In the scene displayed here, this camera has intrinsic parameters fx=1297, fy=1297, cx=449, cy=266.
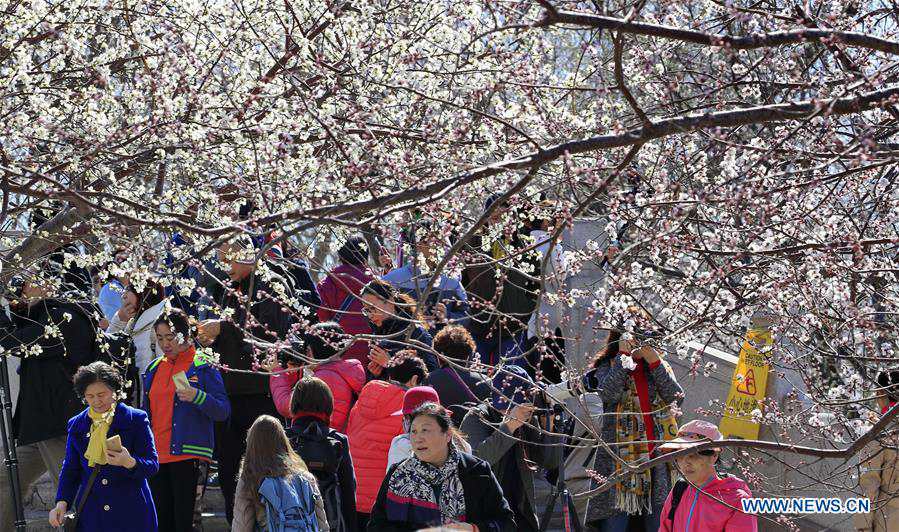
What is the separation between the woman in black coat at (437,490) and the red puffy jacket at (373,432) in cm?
139

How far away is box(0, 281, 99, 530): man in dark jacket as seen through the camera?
9055mm

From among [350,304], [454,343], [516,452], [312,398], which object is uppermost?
[350,304]

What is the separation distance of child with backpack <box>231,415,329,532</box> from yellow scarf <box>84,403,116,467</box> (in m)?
1.22

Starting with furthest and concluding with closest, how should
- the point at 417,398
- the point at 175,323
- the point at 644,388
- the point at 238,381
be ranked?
the point at 238,381, the point at 175,323, the point at 644,388, the point at 417,398

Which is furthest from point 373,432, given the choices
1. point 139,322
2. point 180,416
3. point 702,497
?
point 702,497

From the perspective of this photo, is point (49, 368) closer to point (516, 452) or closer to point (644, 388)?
point (516, 452)

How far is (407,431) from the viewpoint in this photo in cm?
741

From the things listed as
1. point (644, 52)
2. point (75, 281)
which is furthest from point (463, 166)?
point (75, 281)

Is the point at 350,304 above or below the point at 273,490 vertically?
above

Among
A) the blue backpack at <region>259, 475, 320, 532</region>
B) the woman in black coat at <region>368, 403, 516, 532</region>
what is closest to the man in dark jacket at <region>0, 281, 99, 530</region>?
the blue backpack at <region>259, 475, 320, 532</region>

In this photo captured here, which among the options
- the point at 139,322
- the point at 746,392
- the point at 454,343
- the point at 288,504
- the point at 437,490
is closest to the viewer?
the point at 437,490

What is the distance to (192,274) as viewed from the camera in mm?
9391

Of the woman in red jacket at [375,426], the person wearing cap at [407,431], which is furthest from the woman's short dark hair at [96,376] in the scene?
the person wearing cap at [407,431]

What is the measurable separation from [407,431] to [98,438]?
203cm
